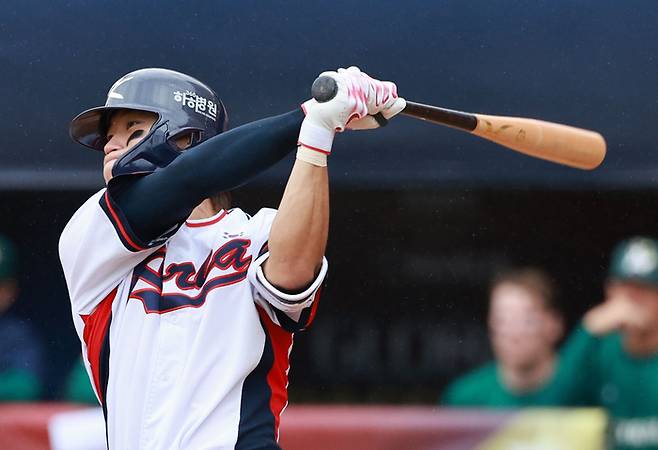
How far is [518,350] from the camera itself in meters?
2.58

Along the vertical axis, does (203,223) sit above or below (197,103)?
below

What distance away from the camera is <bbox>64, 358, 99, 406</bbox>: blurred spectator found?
2686 millimetres

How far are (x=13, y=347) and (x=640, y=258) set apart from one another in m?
1.48

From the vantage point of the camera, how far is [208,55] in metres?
2.71

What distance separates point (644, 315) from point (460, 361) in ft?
1.37

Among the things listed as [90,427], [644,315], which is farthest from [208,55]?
[644,315]

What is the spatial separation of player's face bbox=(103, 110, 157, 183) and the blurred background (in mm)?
825

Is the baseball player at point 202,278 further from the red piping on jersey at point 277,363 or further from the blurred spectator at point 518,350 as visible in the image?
the blurred spectator at point 518,350

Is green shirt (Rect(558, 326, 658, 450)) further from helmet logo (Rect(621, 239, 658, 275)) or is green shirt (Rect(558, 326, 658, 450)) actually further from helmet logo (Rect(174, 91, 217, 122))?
helmet logo (Rect(174, 91, 217, 122))

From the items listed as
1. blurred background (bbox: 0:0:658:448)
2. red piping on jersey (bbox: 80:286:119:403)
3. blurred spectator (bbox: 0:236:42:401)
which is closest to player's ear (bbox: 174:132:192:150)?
red piping on jersey (bbox: 80:286:119:403)

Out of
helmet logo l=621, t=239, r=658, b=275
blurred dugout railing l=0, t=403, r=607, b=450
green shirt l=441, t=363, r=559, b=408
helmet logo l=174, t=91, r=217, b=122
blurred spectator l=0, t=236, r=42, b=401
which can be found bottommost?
blurred dugout railing l=0, t=403, r=607, b=450

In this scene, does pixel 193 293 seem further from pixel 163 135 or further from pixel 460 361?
pixel 460 361

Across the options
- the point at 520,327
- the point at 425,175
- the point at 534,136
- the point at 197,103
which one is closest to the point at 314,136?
the point at 197,103

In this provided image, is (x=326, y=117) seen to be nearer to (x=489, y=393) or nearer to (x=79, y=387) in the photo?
(x=489, y=393)
